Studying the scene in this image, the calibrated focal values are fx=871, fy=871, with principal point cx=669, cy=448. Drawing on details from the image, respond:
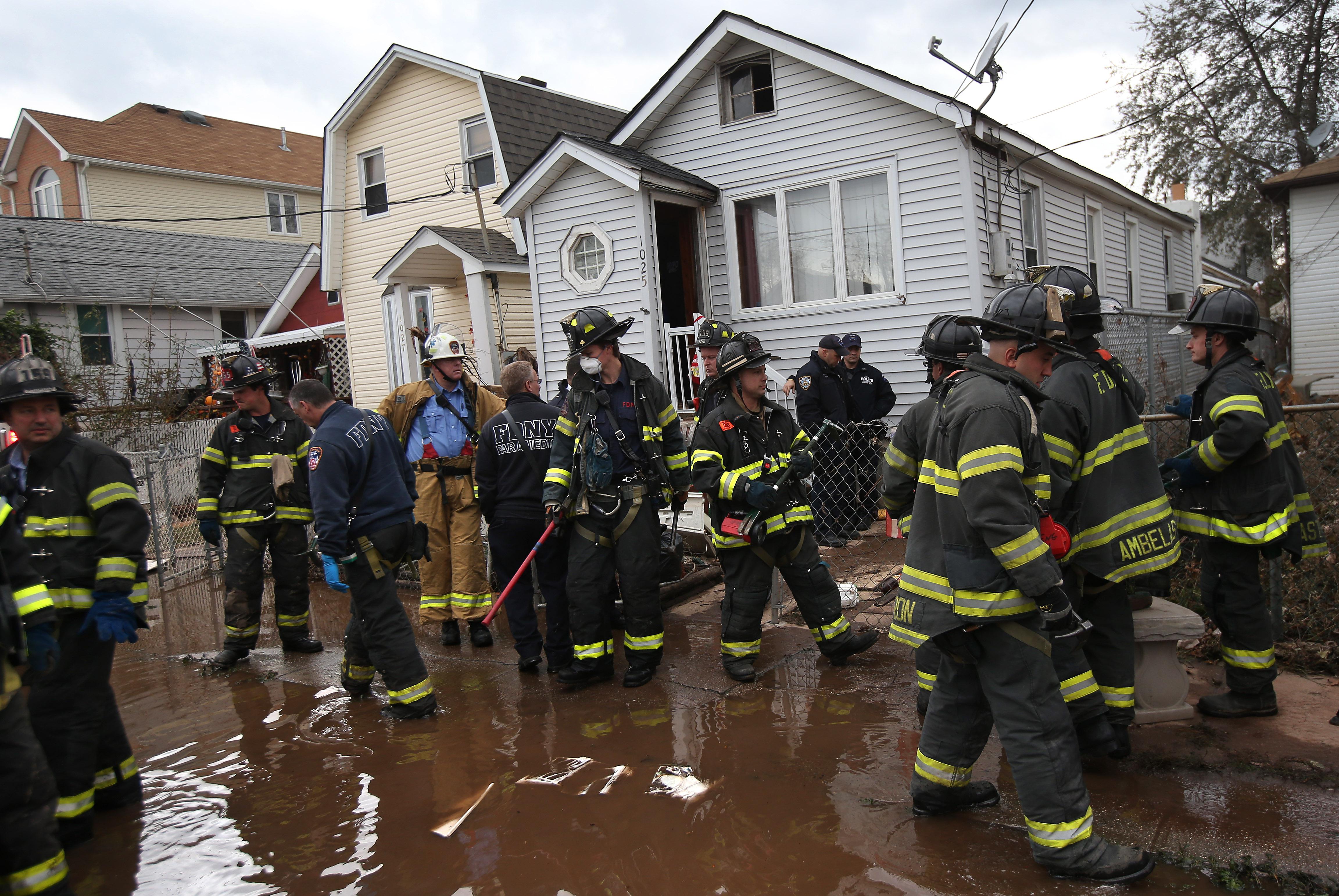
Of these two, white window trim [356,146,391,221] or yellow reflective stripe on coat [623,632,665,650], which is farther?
white window trim [356,146,391,221]

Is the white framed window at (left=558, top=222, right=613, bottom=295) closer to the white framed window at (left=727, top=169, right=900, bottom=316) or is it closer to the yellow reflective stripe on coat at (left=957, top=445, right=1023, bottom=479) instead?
the white framed window at (left=727, top=169, right=900, bottom=316)

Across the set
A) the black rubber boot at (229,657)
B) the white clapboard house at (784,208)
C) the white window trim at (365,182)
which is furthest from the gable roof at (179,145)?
the black rubber boot at (229,657)

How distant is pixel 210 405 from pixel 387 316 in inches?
165

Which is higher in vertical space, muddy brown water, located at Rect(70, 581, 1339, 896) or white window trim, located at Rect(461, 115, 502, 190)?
white window trim, located at Rect(461, 115, 502, 190)

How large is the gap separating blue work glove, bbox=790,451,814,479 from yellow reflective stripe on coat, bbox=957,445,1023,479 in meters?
2.01

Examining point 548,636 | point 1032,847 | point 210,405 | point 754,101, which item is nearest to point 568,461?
point 548,636

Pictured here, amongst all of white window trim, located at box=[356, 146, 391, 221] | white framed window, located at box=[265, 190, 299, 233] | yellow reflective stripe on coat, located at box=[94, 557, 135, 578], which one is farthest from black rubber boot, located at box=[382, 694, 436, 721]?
white framed window, located at box=[265, 190, 299, 233]

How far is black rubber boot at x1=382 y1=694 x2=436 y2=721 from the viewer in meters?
5.01

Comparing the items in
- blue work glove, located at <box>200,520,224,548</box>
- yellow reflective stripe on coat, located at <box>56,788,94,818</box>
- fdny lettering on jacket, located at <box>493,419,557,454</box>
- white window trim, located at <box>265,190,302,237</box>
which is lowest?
yellow reflective stripe on coat, located at <box>56,788,94,818</box>

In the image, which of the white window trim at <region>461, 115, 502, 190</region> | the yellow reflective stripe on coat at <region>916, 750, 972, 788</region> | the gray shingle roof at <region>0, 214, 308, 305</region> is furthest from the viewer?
the gray shingle roof at <region>0, 214, 308, 305</region>

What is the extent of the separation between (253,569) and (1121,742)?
5629mm

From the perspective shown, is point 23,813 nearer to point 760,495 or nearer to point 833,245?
point 760,495

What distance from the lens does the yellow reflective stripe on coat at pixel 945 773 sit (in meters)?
3.28

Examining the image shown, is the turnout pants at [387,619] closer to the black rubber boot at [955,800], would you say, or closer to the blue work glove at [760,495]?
the blue work glove at [760,495]
